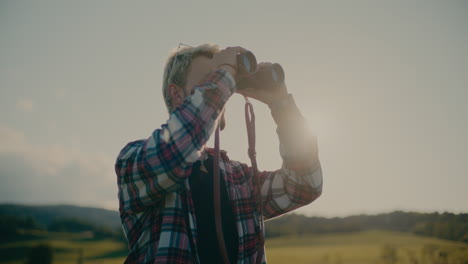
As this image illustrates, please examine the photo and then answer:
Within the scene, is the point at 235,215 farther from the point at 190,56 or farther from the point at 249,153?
the point at 190,56

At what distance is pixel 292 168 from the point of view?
1585mm

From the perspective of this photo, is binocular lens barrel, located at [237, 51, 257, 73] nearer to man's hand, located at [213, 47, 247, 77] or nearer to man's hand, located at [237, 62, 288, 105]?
man's hand, located at [213, 47, 247, 77]

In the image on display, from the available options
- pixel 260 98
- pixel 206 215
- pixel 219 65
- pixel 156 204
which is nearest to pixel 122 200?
pixel 156 204

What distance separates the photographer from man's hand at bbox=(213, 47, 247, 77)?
51.9 inches

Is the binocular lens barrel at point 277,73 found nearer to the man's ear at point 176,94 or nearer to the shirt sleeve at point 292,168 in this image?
the shirt sleeve at point 292,168

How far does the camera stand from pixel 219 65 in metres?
1.33

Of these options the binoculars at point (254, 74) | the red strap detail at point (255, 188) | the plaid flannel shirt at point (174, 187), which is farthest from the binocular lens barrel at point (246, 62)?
the red strap detail at point (255, 188)

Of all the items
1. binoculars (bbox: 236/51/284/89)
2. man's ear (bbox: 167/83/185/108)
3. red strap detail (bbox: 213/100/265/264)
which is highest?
binoculars (bbox: 236/51/284/89)

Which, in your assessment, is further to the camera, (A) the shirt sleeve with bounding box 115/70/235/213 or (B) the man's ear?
(B) the man's ear

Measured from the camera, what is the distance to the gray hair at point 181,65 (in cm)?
146

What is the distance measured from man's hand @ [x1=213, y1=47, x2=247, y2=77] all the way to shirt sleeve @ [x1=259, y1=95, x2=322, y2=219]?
41 centimetres

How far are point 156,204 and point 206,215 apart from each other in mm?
212

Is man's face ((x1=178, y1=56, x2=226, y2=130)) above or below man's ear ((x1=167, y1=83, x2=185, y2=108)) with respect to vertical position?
above

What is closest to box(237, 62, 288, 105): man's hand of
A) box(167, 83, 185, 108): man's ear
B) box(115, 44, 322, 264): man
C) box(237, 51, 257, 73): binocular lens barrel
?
box(115, 44, 322, 264): man
